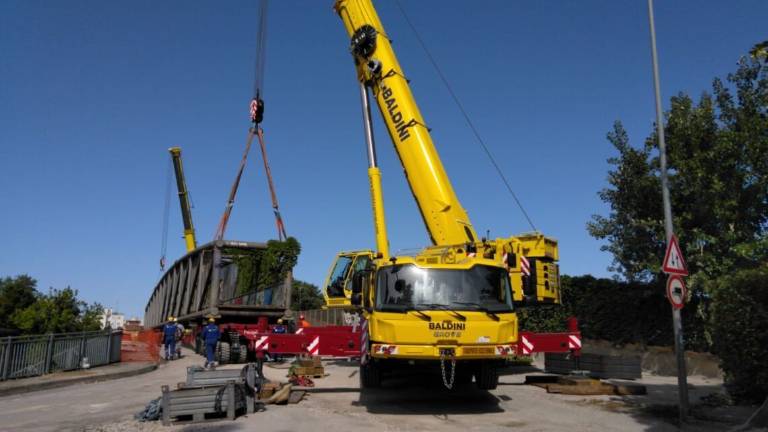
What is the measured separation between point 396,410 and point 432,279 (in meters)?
2.29

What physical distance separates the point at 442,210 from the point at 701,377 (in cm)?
900

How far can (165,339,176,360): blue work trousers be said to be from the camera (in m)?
20.9

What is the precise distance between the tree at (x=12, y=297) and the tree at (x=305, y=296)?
2239 inches

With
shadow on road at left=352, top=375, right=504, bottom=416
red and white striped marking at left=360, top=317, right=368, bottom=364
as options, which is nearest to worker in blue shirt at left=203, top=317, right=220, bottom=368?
shadow on road at left=352, top=375, right=504, bottom=416

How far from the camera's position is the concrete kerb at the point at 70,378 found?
13.0 m

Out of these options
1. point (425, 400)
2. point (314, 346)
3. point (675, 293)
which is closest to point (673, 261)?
point (675, 293)

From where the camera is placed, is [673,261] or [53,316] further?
[53,316]

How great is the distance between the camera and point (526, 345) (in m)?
10.9

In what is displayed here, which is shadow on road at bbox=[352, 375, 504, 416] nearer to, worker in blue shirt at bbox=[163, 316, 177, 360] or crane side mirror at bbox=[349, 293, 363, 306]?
crane side mirror at bbox=[349, 293, 363, 306]

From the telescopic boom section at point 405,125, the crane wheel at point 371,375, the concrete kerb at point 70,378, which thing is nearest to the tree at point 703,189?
the telescopic boom section at point 405,125

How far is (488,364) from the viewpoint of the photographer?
9516 millimetres

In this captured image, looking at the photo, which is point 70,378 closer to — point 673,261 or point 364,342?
point 364,342

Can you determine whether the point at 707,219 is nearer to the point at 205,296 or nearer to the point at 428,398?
the point at 428,398

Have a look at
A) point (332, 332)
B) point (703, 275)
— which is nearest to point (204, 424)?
point (332, 332)
